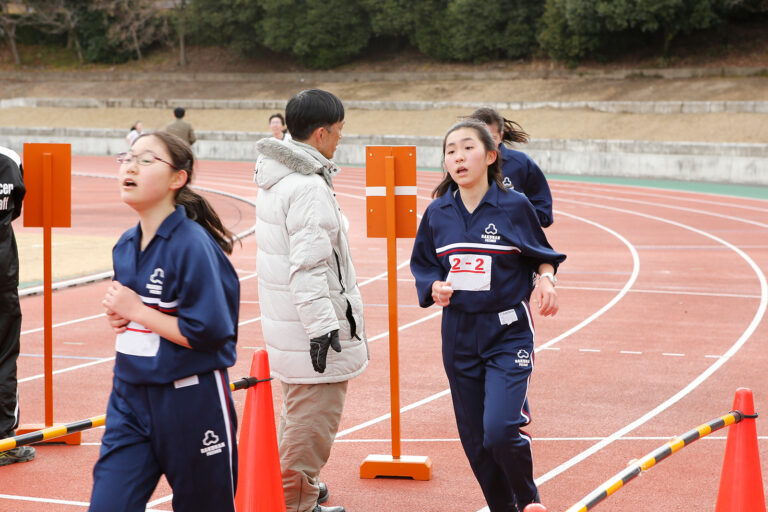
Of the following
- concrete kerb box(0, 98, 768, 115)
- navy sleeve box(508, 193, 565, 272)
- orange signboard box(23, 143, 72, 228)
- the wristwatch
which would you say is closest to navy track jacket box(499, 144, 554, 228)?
navy sleeve box(508, 193, 565, 272)

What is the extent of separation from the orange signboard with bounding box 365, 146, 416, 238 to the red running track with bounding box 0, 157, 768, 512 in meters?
1.47

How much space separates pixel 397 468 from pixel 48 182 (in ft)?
9.07

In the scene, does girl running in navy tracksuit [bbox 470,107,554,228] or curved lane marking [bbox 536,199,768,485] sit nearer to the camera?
curved lane marking [bbox 536,199,768,485]

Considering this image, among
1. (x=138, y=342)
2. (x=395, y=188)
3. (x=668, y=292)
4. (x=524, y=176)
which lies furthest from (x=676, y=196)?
(x=138, y=342)

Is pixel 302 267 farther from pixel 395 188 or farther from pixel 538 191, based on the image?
pixel 538 191

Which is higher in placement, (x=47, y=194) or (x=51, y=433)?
(x=47, y=194)

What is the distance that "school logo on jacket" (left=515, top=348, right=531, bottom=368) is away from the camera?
440 cm

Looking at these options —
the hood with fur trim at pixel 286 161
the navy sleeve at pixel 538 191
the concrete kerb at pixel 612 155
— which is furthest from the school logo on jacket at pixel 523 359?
the concrete kerb at pixel 612 155

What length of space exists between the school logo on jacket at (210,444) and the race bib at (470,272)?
4.94 ft

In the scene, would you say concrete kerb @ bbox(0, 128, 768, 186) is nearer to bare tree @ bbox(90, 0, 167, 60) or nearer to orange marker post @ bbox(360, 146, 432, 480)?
bare tree @ bbox(90, 0, 167, 60)

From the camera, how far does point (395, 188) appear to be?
586 centimetres

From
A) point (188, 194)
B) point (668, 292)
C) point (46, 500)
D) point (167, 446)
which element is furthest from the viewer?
point (668, 292)

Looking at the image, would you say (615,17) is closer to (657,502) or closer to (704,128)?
(704,128)

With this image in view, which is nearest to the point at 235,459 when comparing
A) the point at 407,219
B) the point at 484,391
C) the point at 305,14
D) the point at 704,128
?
the point at 484,391
